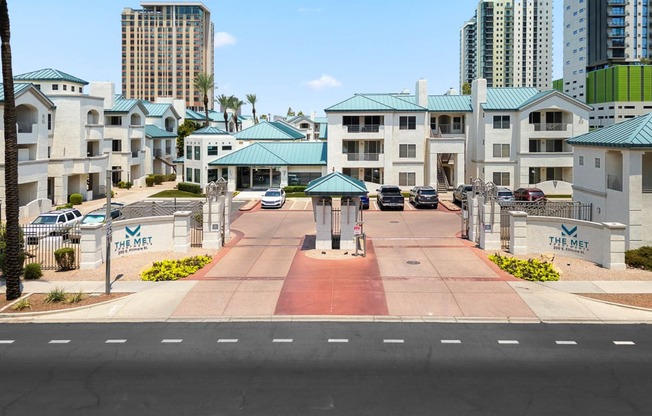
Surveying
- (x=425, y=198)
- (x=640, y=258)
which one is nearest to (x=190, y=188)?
(x=425, y=198)

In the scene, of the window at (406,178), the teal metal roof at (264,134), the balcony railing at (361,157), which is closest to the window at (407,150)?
the window at (406,178)

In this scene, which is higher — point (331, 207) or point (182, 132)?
point (182, 132)

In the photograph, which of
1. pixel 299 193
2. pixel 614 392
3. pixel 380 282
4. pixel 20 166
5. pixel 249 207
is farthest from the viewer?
pixel 299 193

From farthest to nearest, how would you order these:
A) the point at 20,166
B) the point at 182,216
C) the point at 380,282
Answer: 1. the point at 20,166
2. the point at 182,216
3. the point at 380,282

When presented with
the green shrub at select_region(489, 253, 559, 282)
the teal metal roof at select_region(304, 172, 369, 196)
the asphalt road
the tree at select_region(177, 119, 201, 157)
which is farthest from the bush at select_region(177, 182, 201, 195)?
the asphalt road

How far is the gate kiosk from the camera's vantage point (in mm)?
30500

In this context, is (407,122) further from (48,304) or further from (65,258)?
(48,304)

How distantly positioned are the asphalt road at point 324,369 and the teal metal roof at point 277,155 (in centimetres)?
4366

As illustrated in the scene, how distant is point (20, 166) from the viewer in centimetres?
4703

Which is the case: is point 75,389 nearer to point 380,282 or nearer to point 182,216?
point 380,282

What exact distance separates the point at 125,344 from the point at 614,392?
12.3m

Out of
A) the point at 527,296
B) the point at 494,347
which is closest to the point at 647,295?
the point at 527,296

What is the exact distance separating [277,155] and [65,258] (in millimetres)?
38081

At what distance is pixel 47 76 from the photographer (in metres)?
56.5
